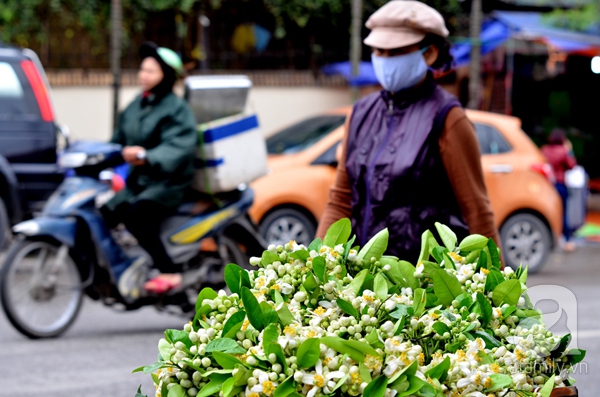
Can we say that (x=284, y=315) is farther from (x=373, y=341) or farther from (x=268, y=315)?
(x=373, y=341)

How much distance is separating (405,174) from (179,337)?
1621 millimetres

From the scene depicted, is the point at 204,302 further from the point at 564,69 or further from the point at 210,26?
the point at 564,69

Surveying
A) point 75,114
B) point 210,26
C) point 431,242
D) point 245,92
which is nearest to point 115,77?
point 75,114

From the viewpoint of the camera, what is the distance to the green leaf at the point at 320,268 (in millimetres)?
2320

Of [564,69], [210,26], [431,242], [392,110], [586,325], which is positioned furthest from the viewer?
[564,69]

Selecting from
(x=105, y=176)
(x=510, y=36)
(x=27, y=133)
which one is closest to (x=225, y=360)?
(x=105, y=176)

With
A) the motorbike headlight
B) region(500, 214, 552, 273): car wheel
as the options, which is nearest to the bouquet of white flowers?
the motorbike headlight

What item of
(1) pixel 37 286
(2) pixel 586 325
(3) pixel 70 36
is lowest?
(2) pixel 586 325

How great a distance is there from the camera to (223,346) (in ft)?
7.06

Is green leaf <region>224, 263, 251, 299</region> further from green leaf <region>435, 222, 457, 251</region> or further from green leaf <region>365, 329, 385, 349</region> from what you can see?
green leaf <region>435, 222, 457, 251</region>

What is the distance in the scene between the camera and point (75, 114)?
667 inches

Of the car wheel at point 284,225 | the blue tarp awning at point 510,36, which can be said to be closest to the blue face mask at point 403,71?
the car wheel at point 284,225

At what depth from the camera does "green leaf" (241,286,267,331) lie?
2.20 m

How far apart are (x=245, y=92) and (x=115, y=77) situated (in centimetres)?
718
